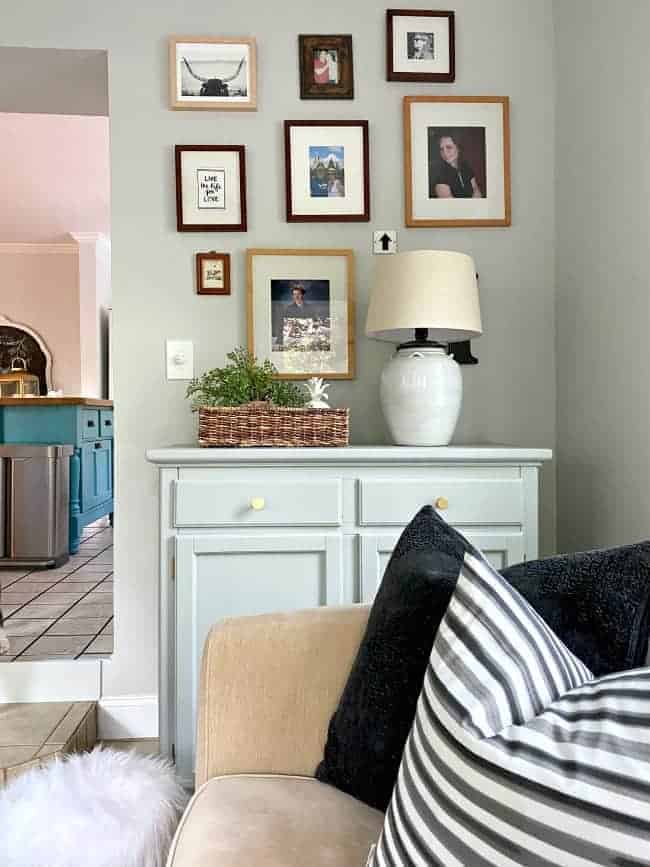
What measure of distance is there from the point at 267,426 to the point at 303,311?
0.62 metres

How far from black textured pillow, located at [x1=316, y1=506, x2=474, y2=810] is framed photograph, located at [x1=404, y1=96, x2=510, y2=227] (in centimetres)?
159

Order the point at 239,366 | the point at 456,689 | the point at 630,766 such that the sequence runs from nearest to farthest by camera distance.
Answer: the point at 630,766
the point at 456,689
the point at 239,366

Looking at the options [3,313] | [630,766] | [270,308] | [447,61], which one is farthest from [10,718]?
[3,313]

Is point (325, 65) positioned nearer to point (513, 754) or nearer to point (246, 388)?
point (246, 388)

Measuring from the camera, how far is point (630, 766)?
0.56 meters

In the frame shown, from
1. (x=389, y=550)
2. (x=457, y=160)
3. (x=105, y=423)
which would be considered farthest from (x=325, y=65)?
(x=105, y=423)

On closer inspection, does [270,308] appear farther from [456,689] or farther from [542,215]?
[456,689]

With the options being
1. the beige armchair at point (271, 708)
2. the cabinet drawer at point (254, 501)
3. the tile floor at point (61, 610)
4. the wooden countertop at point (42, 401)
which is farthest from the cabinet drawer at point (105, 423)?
the beige armchair at point (271, 708)

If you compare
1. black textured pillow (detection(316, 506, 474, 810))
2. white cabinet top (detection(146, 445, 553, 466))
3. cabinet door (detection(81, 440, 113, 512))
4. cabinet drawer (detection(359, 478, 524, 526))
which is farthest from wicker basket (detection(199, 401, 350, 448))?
cabinet door (detection(81, 440, 113, 512))

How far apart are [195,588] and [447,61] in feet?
6.15

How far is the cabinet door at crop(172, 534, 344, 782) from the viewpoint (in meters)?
1.83

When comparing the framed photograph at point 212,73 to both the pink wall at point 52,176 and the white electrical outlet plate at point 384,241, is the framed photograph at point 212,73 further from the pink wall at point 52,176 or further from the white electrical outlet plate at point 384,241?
the pink wall at point 52,176

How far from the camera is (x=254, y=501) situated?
6.01ft

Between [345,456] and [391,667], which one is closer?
[391,667]
